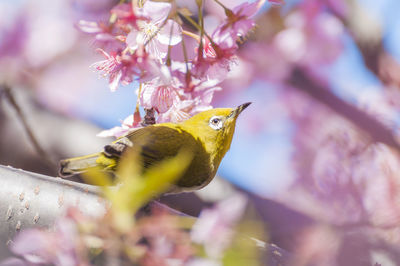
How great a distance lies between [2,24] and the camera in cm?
200

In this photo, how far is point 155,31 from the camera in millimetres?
633

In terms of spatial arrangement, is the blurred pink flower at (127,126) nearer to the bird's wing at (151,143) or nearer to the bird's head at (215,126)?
the bird's wing at (151,143)

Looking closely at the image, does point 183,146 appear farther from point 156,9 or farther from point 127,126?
point 156,9

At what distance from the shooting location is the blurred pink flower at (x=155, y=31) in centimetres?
58

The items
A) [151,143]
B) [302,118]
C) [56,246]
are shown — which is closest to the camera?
[56,246]

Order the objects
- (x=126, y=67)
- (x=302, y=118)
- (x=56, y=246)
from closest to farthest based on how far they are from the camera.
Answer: (x=56, y=246) < (x=126, y=67) < (x=302, y=118)

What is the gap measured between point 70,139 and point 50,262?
0.92 meters

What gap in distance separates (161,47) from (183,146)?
0.79 feet

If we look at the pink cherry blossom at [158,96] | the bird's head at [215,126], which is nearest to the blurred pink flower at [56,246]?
the pink cherry blossom at [158,96]

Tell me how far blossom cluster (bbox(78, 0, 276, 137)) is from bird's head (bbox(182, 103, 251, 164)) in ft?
0.70

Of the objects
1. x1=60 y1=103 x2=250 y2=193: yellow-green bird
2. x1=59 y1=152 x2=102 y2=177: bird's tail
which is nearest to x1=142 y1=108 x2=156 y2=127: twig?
x1=60 y1=103 x2=250 y2=193: yellow-green bird

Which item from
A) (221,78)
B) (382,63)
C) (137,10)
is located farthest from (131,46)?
(382,63)

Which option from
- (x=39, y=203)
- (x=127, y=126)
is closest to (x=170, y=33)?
(x=127, y=126)

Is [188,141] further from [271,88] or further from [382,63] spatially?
[271,88]
